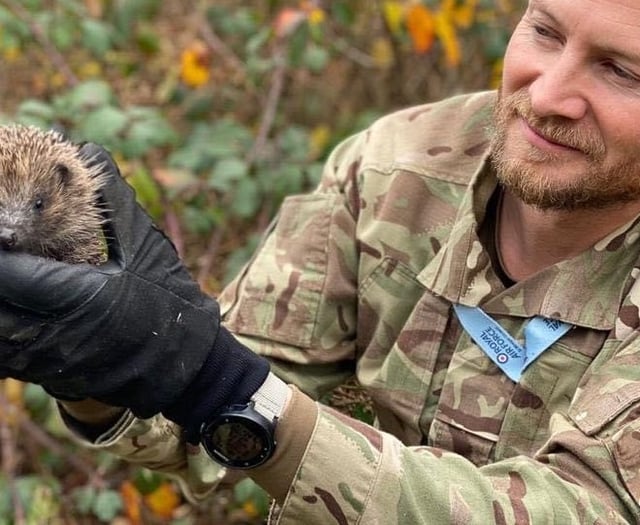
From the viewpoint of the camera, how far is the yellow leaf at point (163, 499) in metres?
3.73

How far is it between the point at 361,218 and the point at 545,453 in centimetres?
88

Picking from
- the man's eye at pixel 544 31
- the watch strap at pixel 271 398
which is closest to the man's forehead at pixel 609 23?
the man's eye at pixel 544 31

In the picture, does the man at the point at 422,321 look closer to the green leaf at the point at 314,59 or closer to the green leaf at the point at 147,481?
the green leaf at the point at 147,481

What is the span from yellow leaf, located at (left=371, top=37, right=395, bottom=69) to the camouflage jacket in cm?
299

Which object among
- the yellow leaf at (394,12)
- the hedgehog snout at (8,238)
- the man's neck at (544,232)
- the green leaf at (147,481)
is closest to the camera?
the hedgehog snout at (8,238)

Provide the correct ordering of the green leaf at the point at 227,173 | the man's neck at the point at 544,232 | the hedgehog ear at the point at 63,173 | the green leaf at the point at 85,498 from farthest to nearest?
the green leaf at the point at 227,173 < the green leaf at the point at 85,498 < the hedgehog ear at the point at 63,173 < the man's neck at the point at 544,232

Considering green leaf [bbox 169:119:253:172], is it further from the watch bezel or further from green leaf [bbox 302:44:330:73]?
the watch bezel

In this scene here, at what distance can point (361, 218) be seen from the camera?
2852 millimetres

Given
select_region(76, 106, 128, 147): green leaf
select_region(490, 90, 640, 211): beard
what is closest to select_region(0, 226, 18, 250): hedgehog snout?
select_region(490, 90, 640, 211): beard

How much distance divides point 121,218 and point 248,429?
1.88 feet

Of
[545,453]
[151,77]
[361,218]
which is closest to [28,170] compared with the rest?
[361,218]

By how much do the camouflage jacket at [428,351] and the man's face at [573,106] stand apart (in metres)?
0.19

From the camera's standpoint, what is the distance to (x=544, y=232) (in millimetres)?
2605

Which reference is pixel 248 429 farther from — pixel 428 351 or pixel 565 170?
pixel 565 170
